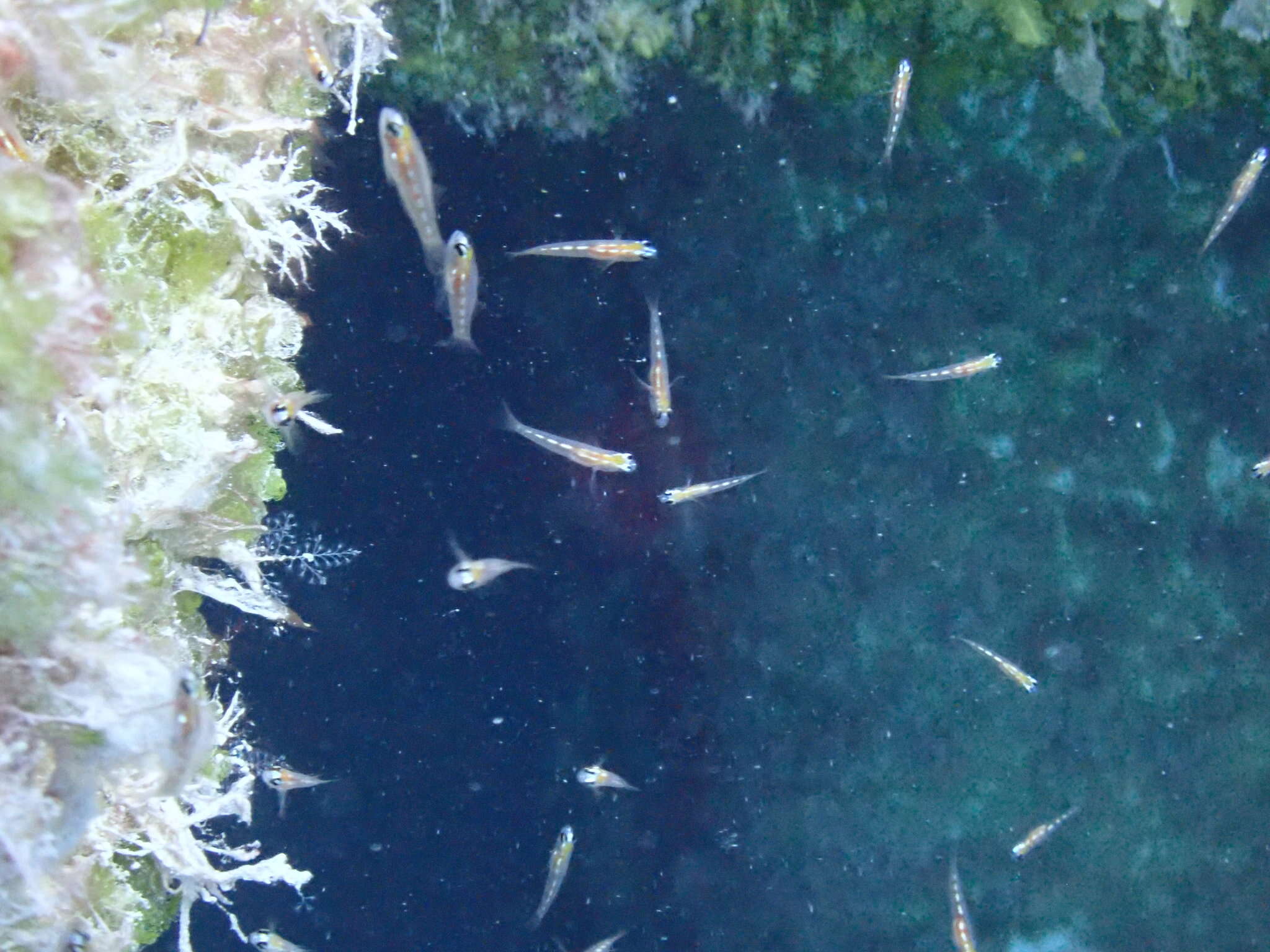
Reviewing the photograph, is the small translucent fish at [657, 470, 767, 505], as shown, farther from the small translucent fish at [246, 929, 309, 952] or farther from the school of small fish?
the small translucent fish at [246, 929, 309, 952]

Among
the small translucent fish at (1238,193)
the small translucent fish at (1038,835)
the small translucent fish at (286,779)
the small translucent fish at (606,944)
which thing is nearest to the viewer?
the small translucent fish at (1238,193)

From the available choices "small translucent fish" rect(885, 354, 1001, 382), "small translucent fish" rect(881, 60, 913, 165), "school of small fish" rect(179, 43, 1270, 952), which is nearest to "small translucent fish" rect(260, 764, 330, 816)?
"school of small fish" rect(179, 43, 1270, 952)

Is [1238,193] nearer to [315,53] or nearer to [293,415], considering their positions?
[315,53]

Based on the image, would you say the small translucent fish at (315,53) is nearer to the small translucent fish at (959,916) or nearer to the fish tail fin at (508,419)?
the fish tail fin at (508,419)

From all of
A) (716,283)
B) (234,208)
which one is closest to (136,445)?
(234,208)

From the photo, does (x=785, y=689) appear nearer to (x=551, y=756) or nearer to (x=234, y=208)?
(x=551, y=756)

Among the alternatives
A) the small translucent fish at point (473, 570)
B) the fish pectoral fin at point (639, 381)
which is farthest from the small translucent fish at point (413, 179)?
the small translucent fish at point (473, 570)
